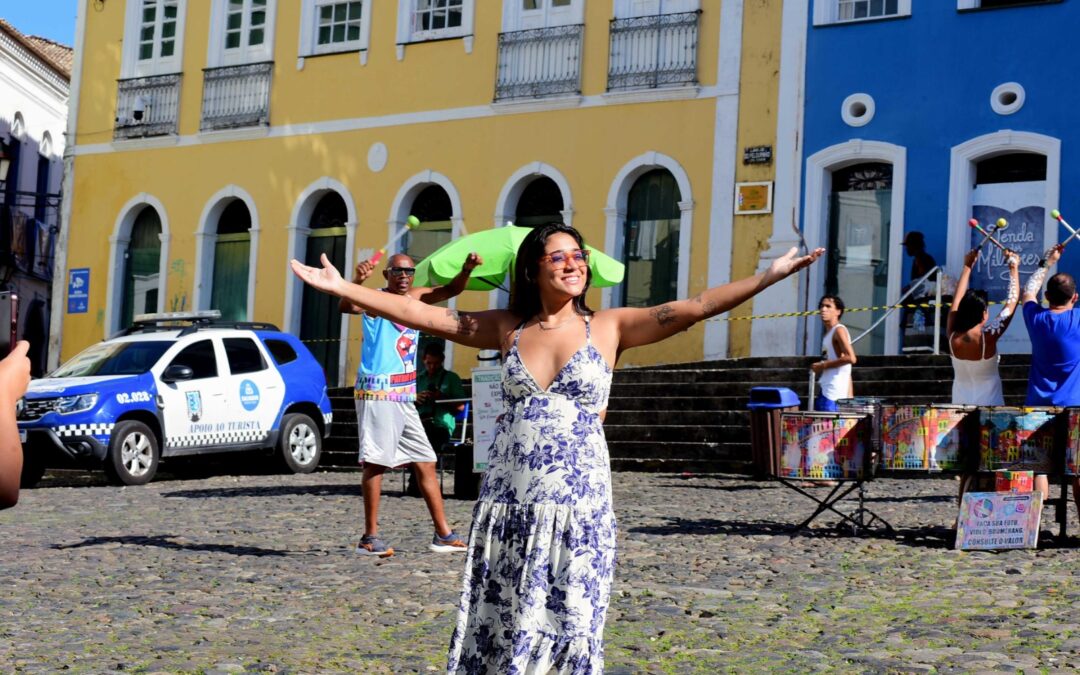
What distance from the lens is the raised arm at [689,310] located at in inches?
223

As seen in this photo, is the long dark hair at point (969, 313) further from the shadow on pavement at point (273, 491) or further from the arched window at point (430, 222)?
the arched window at point (430, 222)

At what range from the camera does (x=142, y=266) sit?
3047cm

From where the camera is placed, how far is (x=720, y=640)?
7633mm

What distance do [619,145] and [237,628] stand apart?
18002 mm

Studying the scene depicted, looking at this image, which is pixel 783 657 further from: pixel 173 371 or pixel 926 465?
pixel 173 371

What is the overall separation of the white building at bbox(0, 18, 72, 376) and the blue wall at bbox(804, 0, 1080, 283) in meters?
21.1

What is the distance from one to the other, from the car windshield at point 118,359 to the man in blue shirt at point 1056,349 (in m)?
10.1

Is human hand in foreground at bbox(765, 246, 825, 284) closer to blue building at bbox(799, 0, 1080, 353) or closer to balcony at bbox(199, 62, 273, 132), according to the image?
blue building at bbox(799, 0, 1080, 353)

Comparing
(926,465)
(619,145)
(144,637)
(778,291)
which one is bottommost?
(144,637)

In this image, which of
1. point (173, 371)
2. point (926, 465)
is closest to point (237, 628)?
point (926, 465)

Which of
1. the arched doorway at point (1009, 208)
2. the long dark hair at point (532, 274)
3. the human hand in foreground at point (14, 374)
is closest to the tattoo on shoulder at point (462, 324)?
the long dark hair at point (532, 274)

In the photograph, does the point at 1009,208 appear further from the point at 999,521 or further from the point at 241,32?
the point at 241,32

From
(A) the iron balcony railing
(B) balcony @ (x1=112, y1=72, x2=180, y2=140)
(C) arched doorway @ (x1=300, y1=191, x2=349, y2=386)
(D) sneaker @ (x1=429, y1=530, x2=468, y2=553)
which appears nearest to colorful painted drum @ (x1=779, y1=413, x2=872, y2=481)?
(D) sneaker @ (x1=429, y1=530, x2=468, y2=553)

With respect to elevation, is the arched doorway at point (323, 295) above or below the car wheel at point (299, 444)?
above
